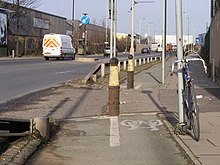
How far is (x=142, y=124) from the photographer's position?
9953 mm

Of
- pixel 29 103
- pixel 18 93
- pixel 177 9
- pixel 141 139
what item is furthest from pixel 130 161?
pixel 18 93

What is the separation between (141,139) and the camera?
832cm

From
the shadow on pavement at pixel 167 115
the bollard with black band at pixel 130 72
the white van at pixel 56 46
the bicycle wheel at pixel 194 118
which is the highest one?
the white van at pixel 56 46

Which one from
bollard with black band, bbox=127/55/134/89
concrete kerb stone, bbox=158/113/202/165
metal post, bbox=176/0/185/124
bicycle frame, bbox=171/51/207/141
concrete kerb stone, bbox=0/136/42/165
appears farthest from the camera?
bollard with black band, bbox=127/55/134/89

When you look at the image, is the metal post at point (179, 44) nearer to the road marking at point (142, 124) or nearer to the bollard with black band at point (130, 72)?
the road marking at point (142, 124)

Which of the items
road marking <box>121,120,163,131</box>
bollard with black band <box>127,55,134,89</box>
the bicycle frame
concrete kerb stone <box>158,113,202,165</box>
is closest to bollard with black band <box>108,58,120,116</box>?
road marking <box>121,120,163,131</box>

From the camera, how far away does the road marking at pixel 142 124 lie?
9.53 meters

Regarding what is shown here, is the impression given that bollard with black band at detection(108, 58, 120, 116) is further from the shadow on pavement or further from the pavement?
the shadow on pavement

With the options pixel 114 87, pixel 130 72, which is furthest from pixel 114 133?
pixel 130 72

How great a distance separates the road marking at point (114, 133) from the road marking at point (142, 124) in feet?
0.71

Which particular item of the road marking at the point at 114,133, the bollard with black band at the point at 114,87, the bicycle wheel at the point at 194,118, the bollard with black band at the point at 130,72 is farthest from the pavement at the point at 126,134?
the bollard with black band at the point at 130,72

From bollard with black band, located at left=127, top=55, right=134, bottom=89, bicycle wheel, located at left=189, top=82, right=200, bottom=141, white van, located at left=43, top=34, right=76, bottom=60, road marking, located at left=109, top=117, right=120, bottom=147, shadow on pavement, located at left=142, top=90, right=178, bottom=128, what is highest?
white van, located at left=43, top=34, right=76, bottom=60

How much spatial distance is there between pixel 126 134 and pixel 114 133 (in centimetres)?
27

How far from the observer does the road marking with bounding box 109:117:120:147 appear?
800 cm
